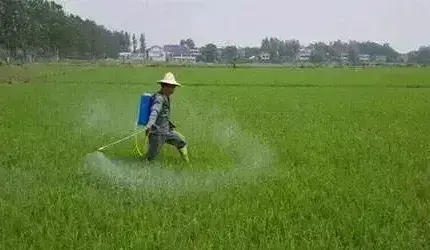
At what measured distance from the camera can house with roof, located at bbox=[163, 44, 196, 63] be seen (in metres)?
116

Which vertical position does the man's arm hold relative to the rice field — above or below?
above

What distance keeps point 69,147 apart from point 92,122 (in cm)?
378

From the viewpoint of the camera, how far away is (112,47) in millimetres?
104812

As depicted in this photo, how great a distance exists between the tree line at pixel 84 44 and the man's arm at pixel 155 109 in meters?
50.0

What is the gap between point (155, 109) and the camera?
6.70 metres

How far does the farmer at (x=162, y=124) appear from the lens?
6.74m

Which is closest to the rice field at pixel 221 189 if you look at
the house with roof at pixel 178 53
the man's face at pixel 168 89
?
the man's face at pixel 168 89

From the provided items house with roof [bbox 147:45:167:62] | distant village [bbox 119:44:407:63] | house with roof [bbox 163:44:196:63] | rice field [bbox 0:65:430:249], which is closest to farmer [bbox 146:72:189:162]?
rice field [bbox 0:65:430:249]

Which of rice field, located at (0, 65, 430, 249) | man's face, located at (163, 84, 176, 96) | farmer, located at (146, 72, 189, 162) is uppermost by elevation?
man's face, located at (163, 84, 176, 96)

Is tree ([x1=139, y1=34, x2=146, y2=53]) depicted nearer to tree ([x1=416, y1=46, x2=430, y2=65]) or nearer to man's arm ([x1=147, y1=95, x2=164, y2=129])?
tree ([x1=416, y1=46, x2=430, y2=65])

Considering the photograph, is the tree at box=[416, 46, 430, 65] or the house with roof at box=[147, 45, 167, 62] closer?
the tree at box=[416, 46, 430, 65]

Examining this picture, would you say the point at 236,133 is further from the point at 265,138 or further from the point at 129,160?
the point at 129,160

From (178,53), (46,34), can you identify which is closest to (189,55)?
(178,53)

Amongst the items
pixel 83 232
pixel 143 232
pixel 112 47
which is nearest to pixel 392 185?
pixel 143 232
